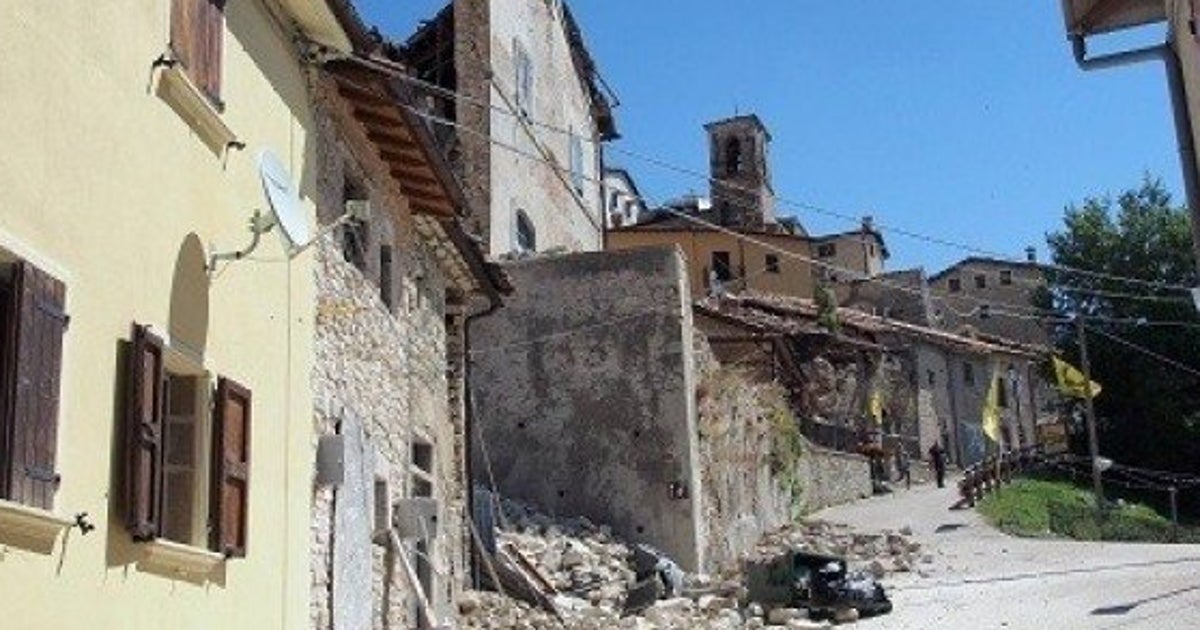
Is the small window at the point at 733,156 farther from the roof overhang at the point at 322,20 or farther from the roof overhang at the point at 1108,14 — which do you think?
the roof overhang at the point at 1108,14

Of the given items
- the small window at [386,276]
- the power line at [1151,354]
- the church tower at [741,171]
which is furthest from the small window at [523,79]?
the church tower at [741,171]

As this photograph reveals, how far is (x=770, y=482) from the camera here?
3256 cm

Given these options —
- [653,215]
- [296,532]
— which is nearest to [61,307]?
[296,532]

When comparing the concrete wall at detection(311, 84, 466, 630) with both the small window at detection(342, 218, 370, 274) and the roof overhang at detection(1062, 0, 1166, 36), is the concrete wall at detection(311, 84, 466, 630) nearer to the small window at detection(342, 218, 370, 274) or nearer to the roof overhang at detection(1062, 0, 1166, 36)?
the small window at detection(342, 218, 370, 274)

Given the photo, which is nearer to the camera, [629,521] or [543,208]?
[629,521]

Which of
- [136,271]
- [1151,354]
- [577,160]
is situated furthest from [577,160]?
[136,271]

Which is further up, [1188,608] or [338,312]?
[338,312]

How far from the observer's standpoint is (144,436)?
7598 millimetres

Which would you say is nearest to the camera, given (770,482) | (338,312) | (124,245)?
(124,245)

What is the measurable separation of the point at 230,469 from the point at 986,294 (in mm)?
66041

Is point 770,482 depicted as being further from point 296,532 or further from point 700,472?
point 296,532

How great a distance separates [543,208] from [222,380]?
84.9ft

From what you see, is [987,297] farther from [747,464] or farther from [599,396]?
[599,396]

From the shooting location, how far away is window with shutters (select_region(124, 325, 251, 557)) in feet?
25.5
